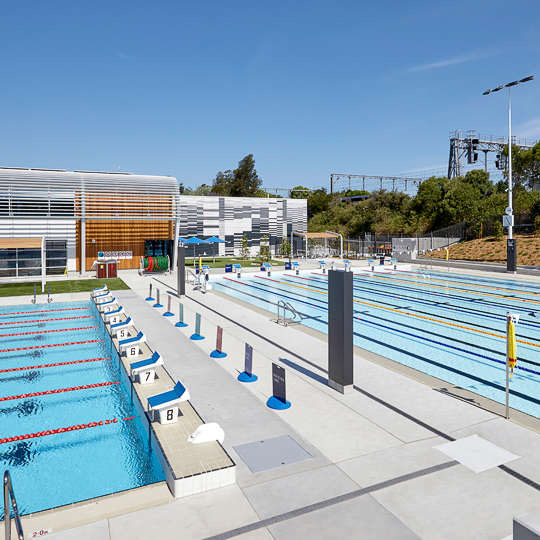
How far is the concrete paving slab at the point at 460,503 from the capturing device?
12.3 ft

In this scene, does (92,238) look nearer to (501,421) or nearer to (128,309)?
(128,309)

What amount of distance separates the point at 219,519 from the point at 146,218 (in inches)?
932

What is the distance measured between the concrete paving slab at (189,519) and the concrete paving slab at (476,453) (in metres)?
2.49

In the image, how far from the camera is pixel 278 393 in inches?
259

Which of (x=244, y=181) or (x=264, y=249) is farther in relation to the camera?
(x=244, y=181)

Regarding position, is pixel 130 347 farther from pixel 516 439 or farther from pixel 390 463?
pixel 516 439

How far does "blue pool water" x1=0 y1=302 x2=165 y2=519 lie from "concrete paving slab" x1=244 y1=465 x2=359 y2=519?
1.43 meters

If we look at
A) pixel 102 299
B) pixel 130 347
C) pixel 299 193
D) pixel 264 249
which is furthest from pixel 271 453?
pixel 299 193

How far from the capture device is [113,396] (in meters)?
7.53

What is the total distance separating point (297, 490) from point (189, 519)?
109cm

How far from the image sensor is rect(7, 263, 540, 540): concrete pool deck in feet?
12.4

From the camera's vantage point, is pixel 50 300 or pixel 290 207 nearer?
pixel 50 300

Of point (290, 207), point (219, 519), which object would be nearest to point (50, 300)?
point (219, 519)

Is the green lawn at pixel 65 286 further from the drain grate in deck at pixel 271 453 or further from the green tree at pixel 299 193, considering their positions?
the green tree at pixel 299 193
